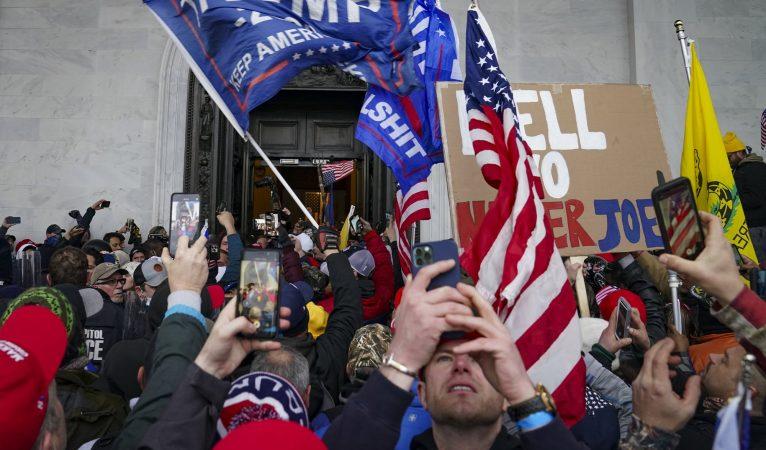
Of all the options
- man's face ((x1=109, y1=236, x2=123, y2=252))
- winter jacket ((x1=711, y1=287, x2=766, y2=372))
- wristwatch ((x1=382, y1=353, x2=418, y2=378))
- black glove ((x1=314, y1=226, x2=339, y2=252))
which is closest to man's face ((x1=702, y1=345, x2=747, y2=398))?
winter jacket ((x1=711, y1=287, x2=766, y2=372))

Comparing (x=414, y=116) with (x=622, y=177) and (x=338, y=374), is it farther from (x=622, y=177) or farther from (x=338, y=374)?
(x=338, y=374)

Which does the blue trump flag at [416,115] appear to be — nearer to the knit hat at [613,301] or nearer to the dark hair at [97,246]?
the knit hat at [613,301]

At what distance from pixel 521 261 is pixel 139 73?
10423 millimetres

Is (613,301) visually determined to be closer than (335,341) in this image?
No

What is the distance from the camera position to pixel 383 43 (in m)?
4.96

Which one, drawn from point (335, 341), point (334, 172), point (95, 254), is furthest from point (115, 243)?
point (335, 341)

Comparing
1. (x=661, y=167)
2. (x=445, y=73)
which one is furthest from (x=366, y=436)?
(x=445, y=73)

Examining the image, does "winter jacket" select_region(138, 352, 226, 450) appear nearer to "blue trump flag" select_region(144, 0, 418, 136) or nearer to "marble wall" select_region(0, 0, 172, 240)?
"blue trump flag" select_region(144, 0, 418, 136)

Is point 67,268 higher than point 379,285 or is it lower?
higher

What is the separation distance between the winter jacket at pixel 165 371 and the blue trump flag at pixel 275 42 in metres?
2.66

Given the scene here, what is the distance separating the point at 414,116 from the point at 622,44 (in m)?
7.92

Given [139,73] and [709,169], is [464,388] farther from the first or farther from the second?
[139,73]

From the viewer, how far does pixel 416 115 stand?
5395 mm

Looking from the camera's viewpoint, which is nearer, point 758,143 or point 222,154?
point 758,143
